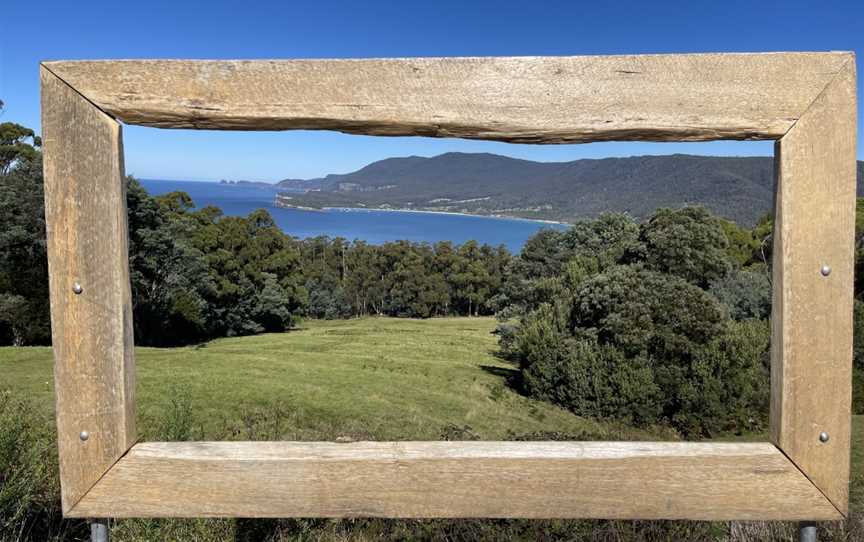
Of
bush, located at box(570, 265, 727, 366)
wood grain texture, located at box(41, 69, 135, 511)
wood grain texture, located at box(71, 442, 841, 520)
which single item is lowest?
bush, located at box(570, 265, 727, 366)

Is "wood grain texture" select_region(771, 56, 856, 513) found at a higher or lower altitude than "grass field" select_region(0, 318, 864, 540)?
higher

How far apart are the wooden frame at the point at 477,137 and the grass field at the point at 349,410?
1340mm

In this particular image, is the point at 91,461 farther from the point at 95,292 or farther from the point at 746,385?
the point at 746,385

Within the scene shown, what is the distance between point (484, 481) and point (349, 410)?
1036 cm

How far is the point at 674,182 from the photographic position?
25.3 metres

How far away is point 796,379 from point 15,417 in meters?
3.84

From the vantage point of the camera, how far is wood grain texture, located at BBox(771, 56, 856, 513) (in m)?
1.60

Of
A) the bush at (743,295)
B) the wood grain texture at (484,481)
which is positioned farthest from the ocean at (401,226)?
the wood grain texture at (484,481)

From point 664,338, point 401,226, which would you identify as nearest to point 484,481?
point 664,338

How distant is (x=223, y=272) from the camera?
28141 millimetres

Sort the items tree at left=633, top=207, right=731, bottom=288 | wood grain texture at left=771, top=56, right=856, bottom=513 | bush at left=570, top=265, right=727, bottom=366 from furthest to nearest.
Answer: tree at left=633, top=207, right=731, bottom=288 → bush at left=570, top=265, right=727, bottom=366 → wood grain texture at left=771, top=56, right=856, bottom=513

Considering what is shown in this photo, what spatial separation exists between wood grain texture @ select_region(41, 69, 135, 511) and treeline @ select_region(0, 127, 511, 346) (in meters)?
18.5

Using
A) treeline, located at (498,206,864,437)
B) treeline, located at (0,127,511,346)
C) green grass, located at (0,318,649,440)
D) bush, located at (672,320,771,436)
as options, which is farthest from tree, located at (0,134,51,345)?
bush, located at (672,320,771,436)

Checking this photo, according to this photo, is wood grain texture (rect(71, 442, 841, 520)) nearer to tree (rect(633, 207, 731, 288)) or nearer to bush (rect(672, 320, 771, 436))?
bush (rect(672, 320, 771, 436))
